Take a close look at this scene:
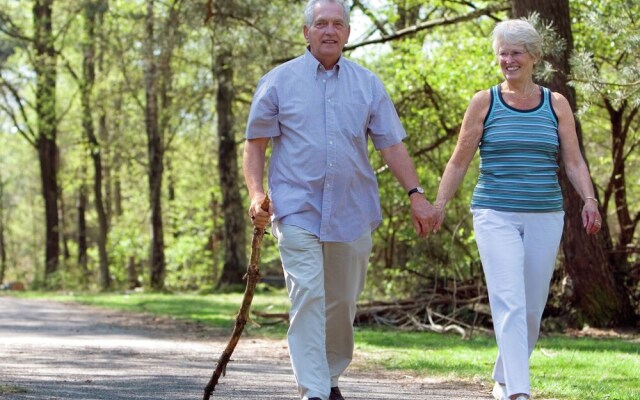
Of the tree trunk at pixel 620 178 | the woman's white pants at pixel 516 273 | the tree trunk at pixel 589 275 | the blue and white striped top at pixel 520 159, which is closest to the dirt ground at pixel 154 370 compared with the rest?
the woman's white pants at pixel 516 273

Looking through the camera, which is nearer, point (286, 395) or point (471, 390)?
point (286, 395)

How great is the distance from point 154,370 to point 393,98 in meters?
10.8

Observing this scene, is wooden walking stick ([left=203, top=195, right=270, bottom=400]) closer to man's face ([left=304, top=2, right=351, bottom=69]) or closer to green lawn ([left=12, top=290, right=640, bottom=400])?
man's face ([left=304, top=2, right=351, bottom=69])

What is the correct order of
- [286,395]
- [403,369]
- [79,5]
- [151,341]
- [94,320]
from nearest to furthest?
[286,395] → [403,369] → [151,341] → [94,320] → [79,5]

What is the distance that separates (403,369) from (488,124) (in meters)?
4.15

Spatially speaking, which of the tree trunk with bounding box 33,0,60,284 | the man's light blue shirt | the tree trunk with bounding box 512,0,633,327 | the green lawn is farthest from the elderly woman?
the tree trunk with bounding box 33,0,60,284

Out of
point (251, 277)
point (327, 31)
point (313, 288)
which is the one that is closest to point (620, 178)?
point (327, 31)

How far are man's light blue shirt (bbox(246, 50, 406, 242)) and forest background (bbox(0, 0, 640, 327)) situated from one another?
4.46 meters

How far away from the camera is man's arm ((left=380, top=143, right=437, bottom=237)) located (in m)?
5.96

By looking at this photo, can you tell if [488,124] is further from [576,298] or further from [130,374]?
[576,298]

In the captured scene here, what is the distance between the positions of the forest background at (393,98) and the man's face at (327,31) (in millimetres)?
4508

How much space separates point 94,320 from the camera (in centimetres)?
1783

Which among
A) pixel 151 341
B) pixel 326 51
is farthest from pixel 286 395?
pixel 151 341

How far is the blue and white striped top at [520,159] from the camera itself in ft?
19.2
